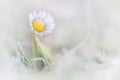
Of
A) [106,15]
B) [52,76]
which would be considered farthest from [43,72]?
[106,15]

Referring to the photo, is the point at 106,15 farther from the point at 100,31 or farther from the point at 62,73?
the point at 62,73
